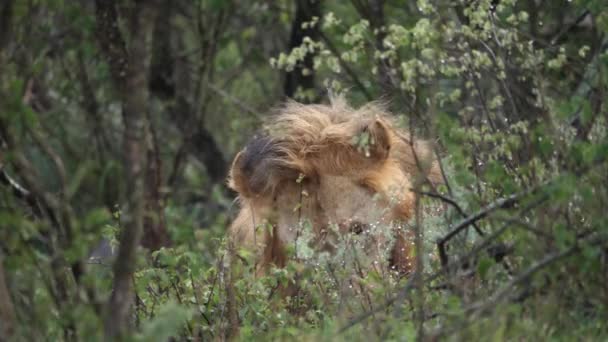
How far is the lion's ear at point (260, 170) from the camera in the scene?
5953 mm

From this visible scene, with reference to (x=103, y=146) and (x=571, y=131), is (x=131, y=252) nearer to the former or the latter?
(x=571, y=131)

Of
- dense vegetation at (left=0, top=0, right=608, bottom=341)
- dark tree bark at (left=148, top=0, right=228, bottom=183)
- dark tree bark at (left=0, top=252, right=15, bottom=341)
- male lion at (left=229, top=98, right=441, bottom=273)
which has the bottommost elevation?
dark tree bark at (left=0, top=252, right=15, bottom=341)

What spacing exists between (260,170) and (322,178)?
0.35 metres

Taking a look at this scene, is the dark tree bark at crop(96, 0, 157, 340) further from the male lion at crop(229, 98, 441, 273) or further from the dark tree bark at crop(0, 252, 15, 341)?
the male lion at crop(229, 98, 441, 273)

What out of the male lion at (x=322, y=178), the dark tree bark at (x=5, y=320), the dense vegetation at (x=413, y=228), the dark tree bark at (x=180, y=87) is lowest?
the dark tree bark at (x=5, y=320)

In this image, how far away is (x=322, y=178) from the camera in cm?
586

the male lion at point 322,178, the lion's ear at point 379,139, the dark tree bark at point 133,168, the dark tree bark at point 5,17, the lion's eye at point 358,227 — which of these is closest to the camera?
the dark tree bark at point 133,168

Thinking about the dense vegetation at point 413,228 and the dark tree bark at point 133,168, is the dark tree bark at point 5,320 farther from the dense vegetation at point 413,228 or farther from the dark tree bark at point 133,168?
the dark tree bark at point 133,168

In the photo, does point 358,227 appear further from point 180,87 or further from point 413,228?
point 180,87

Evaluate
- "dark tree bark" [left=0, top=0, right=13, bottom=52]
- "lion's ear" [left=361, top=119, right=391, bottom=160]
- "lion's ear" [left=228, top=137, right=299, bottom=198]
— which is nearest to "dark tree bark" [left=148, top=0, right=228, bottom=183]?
"lion's ear" [left=228, top=137, right=299, bottom=198]

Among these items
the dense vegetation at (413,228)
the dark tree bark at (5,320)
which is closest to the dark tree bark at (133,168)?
the dense vegetation at (413,228)

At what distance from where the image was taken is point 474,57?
5562 millimetres

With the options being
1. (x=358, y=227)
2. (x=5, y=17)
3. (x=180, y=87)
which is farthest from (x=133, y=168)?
(x=180, y=87)

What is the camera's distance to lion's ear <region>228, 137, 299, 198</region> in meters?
5.95
